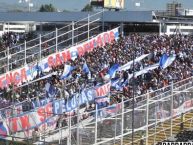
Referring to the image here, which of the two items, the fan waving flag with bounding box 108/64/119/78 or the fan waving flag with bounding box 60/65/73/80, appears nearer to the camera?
the fan waving flag with bounding box 108/64/119/78

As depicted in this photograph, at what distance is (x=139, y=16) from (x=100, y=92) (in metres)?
24.6

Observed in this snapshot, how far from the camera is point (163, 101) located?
18.6m

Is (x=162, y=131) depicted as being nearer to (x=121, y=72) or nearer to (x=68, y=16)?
→ (x=121, y=72)

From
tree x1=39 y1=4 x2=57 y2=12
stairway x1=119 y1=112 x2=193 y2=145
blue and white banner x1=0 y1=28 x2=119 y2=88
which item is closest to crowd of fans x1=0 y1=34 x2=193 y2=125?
blue and white banner x1=0 y1=28 x2=119 y2=88

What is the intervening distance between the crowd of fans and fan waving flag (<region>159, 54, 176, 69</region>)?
0.28m

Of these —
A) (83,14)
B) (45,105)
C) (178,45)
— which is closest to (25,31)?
(83,14)

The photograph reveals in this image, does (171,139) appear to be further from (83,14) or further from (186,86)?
(83,14)

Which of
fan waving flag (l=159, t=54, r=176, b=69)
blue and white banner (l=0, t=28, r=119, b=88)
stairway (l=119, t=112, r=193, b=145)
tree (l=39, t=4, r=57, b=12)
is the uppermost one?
fan waving flag (l=159, t=54, r=176, b=69)

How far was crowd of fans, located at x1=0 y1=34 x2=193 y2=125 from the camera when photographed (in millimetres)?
24703

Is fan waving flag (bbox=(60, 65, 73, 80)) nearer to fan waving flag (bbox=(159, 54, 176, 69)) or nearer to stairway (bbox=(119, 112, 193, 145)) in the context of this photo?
fan waving flag (bbox=(159, 54, 176, 69))

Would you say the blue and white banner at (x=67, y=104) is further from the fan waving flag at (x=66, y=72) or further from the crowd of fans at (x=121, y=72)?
the fan waving flag at (x=66, y=72)

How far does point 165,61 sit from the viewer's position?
28.2m

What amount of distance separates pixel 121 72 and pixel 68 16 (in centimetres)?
2439

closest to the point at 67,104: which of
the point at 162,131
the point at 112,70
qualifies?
the point at 162,131
